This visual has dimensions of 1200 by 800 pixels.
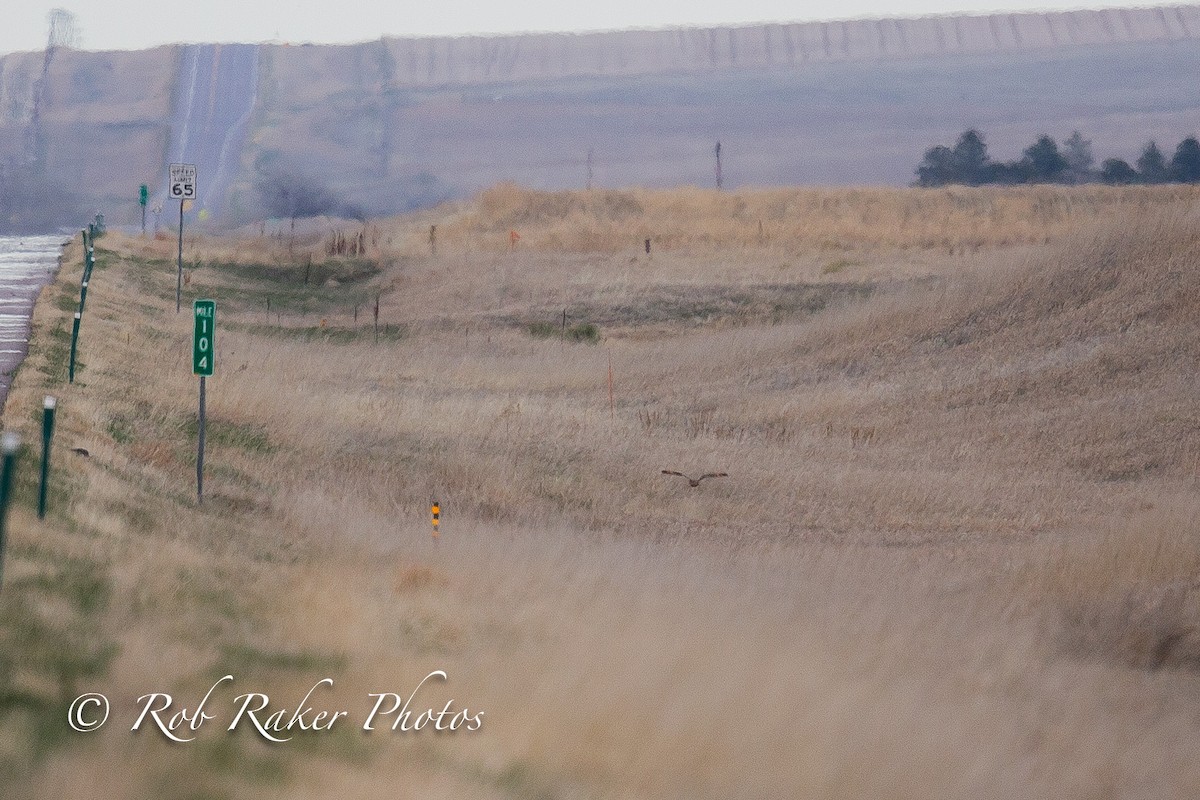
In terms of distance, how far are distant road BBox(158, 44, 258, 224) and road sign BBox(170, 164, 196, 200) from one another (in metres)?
54.8

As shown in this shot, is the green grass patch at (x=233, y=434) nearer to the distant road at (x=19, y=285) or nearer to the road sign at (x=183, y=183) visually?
the distant road at (x=19, y=285)

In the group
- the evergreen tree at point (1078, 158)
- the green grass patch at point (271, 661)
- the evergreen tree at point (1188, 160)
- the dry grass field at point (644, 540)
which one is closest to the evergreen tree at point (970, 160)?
the evergreen tree at point (1078, 158)

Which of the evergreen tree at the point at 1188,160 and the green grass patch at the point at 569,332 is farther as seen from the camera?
the evergreen tree at the point at 1188,160

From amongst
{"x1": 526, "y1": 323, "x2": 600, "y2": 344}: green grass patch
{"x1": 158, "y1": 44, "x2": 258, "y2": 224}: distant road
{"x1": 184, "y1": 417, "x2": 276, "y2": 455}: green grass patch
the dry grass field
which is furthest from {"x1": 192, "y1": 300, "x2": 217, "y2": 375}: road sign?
{"x1": 158, "y1": 44, "x2": 258, "y2": 224}: distant road

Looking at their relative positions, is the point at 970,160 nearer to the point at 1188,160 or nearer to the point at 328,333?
the point at 1188,160

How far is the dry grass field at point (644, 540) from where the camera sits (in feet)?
26.7

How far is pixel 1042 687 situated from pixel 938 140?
105844mm

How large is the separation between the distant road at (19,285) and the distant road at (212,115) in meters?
39.7

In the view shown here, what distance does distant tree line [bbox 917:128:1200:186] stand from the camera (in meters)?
93.9

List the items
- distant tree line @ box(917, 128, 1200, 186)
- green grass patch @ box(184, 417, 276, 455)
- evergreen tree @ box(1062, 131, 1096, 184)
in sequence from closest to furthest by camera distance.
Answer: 1. green grass patch @ box(184, 417, 276, 455)
2. distant tree line @ box(917, 128, 1200, 186)
3. evergreen tree @ box(1062, 131, 1096, 184)

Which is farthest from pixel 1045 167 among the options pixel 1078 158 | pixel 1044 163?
pixel 1078 158

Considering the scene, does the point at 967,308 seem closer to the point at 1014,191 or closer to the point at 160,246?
the point at 160,246

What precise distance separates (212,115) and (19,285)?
283 ft

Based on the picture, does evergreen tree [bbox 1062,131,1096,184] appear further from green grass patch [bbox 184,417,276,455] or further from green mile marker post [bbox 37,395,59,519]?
green mile marker post [bbox 37,395,59,519]
